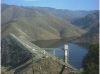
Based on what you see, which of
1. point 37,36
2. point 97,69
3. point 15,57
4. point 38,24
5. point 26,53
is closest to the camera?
point 97,69

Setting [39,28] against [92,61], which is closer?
[92,61]

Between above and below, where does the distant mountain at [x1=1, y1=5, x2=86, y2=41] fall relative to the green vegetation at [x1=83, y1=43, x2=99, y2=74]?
below

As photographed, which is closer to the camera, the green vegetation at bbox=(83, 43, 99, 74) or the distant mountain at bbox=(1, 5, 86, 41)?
the green vegetation at bbox=(83, 43, 99, 74)

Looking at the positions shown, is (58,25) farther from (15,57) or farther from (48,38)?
(15,57)

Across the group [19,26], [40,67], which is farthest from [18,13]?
[40,67]

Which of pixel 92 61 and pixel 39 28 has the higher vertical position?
pixel 92 61

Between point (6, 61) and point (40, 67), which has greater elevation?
point (40, 67)

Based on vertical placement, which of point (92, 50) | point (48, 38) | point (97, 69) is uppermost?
point (92, 50)

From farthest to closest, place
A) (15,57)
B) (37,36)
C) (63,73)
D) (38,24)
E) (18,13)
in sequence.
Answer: (18,13)
(38,24)
(37,36)
(15,57)
(63,73)
